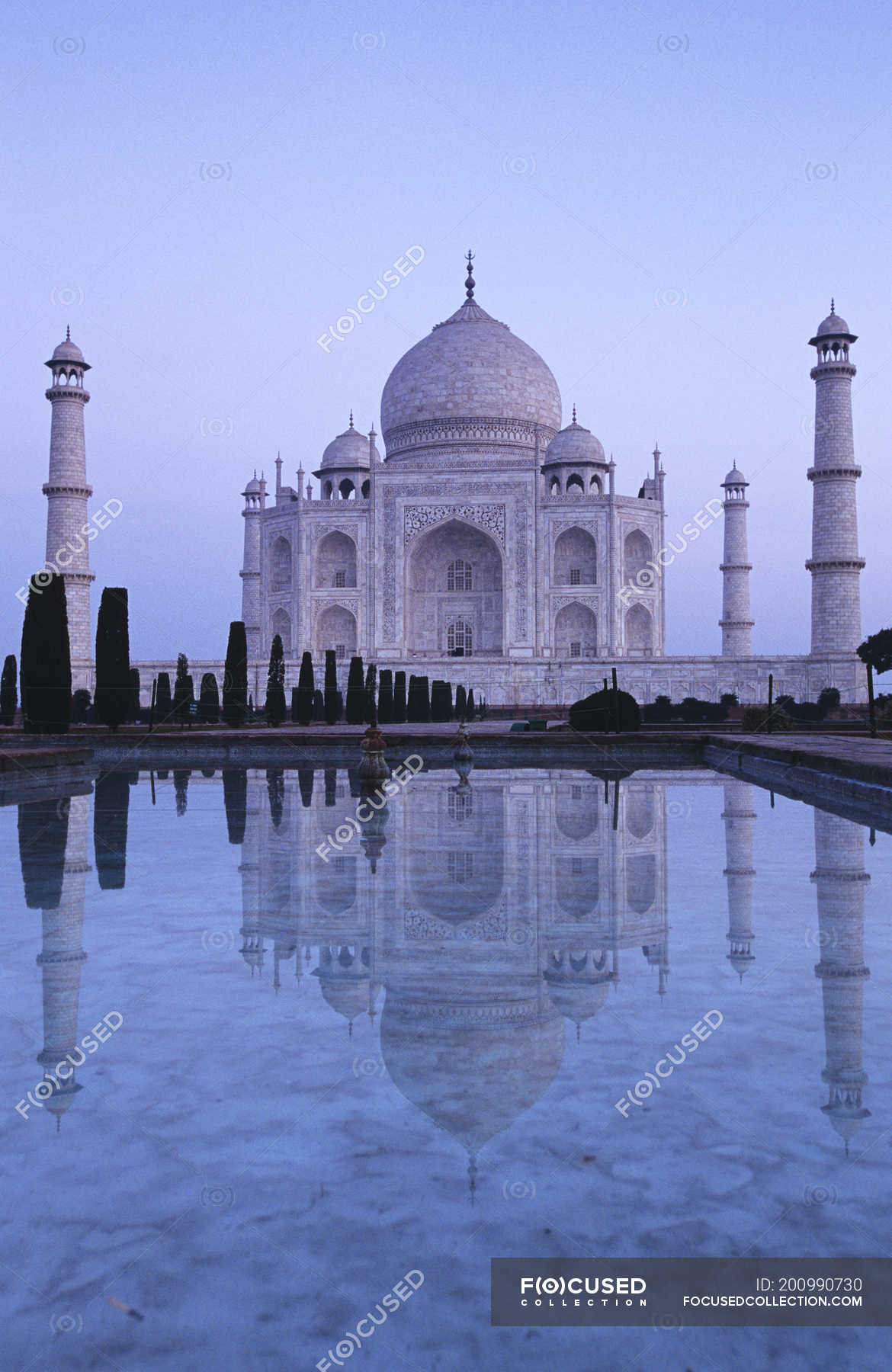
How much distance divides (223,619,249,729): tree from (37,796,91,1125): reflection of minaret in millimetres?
14181

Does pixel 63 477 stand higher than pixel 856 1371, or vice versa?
pixel 63 477

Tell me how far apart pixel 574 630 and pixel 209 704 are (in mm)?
16495

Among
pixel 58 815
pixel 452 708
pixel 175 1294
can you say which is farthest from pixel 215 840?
pixel 452 708

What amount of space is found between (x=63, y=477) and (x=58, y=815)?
23.2 metres

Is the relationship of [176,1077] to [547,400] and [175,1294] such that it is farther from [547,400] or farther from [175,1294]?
[547,400]

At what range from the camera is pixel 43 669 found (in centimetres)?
1698

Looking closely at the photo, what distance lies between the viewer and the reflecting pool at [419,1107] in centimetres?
162

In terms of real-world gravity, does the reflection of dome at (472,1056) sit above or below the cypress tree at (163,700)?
below

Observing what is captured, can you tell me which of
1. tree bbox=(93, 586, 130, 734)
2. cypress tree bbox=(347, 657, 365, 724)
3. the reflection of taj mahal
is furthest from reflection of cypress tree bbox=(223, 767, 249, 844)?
cypress tree bbox=(347, 657, 365, 724)

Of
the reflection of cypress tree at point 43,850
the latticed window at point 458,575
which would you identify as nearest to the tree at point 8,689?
the reflection of cypress tree at point 43,850

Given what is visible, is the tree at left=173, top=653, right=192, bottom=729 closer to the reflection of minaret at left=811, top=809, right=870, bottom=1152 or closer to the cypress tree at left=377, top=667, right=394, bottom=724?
the cypress tree at left=377, top=667, right=394, bottom=724

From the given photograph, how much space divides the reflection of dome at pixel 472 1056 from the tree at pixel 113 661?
15.1 meters

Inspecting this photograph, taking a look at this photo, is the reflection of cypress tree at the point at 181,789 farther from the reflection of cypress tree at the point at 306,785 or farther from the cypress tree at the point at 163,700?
the cypress tree at the point at 163,700

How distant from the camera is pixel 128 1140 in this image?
2172 mm
